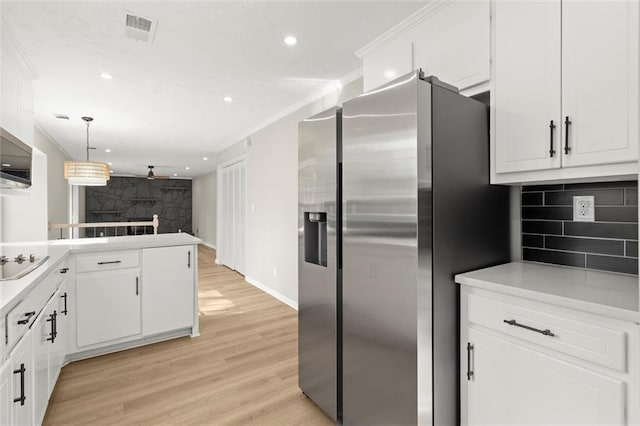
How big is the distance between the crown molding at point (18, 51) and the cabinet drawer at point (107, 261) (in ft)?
5.37

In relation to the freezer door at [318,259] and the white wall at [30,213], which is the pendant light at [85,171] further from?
the freezer door at [318,259]

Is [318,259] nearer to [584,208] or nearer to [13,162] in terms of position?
[584,208]

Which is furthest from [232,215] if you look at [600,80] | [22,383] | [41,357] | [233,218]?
[600,80]

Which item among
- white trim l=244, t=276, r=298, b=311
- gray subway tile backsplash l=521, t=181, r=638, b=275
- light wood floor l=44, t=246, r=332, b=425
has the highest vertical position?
gray subway tile backsplash l=521, t=181, r=638, b=275

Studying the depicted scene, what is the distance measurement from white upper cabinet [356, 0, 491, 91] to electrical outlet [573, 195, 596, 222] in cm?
79

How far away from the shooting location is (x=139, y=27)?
219cm

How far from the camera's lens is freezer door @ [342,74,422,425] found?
139 centimetres

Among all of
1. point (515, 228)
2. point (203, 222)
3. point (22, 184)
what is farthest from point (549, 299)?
point (203, 222)

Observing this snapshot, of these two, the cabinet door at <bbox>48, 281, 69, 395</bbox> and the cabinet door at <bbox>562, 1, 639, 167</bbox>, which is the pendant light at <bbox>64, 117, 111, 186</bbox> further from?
the cabinet door at <bbox>562, 1, 639, 167</bbox>

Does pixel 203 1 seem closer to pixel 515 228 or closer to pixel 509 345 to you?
pixel 515 228

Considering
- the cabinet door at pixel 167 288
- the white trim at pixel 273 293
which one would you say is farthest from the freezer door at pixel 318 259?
the white trim at pixel 273 293

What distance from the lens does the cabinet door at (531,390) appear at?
1.10 meters

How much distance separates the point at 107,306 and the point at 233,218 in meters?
3.73

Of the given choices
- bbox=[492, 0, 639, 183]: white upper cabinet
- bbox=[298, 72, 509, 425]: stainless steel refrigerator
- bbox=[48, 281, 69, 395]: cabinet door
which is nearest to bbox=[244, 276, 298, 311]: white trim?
bbox=[298, 72, 509, 425]: stainless steel refrigerator
